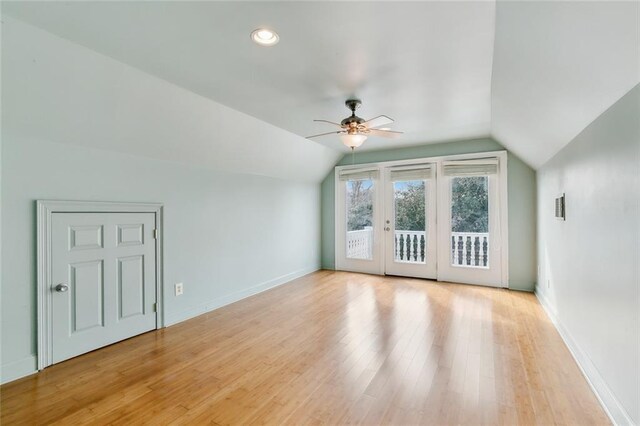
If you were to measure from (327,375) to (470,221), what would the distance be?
370 centimetres

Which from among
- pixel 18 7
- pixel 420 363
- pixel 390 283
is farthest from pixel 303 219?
pixel 18 7

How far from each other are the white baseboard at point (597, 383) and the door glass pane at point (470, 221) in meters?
1.86

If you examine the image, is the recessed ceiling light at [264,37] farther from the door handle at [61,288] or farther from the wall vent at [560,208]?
the wall vent at [560,208]

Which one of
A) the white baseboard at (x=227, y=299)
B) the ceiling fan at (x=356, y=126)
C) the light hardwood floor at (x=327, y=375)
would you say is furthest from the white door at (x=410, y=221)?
the ceiling fan at (x=356, y=126)

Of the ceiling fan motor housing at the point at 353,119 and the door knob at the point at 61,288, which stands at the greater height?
the ceiling fan motor housing at the point at 353,119

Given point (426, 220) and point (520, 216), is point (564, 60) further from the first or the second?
point (426, 220)

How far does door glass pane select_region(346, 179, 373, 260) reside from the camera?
18.9 feet

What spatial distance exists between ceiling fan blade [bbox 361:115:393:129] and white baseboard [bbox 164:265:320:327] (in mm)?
2876

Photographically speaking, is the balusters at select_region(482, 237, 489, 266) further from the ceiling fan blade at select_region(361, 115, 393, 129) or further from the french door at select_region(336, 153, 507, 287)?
the ceiling fan blade at select_region(361, 115, 393, 129)

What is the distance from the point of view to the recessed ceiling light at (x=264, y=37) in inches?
74.0

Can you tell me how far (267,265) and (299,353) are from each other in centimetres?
233

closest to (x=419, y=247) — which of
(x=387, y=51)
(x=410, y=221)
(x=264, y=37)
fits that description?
(x=410, y=221)

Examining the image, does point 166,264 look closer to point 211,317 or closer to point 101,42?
point 211,317

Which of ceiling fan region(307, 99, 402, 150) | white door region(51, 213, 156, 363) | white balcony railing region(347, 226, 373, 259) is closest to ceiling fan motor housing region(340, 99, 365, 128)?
ceiling fan region(307, 99, 402, 150)
